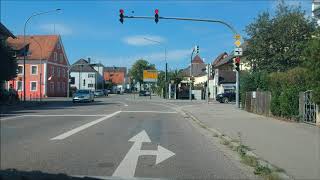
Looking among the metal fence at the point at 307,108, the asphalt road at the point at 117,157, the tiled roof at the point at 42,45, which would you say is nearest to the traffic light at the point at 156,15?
the metal fence at the point at 307,108

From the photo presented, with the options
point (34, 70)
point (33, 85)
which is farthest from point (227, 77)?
point (33, 85)

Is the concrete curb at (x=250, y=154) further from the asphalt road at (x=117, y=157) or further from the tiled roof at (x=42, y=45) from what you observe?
the tiled roof at (x=42, y=45)

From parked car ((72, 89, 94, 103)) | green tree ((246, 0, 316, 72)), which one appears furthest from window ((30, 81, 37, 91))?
green tree ((246, 0, 316, 72))

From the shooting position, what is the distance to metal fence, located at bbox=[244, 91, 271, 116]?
28.2 meters

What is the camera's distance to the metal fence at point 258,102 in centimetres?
2823

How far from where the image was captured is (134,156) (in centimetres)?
1148

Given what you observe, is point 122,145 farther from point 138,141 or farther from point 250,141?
point 250,141

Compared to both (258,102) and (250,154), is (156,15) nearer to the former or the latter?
(258,102)

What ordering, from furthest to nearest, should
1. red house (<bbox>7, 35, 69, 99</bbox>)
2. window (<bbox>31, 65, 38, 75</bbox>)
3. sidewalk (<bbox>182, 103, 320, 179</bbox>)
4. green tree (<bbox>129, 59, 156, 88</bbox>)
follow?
green tree (<bbox>129, 59, 156, 88</bbox>)
window (<bbox>31, 65, 38, 75</bbox>)
red house (<bbox>7, 35, 69, 99</bbox>)
sidewalk (<bbox>182, 103, 320, 179</bbox>)

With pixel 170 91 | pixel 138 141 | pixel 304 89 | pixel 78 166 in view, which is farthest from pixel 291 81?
pixel 170 91

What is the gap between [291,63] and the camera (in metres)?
46.3

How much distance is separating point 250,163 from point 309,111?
11342 millimetres

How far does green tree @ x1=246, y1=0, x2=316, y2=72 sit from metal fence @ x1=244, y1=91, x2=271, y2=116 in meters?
11.8

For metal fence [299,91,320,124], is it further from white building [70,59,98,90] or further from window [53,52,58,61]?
white building [70,59,98,90]
